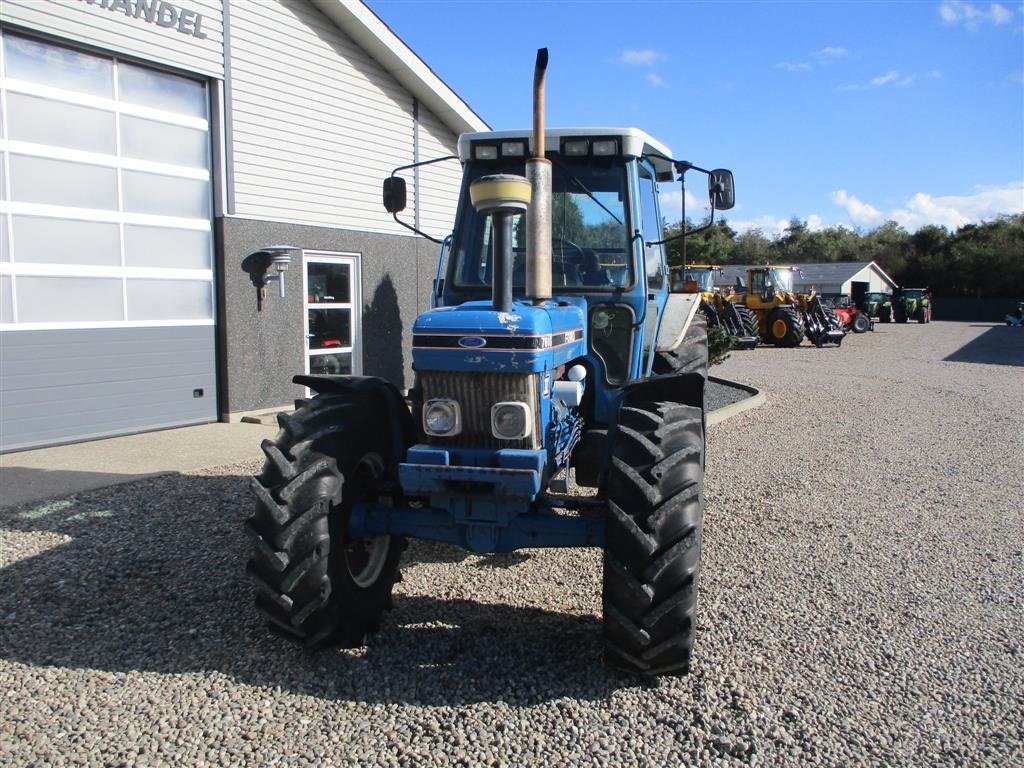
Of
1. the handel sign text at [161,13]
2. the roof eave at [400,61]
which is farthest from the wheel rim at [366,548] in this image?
the roof eave at [400,61]

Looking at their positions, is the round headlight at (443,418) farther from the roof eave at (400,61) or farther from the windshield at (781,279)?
the windshield at (781,279)

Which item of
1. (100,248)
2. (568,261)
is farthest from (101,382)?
(568,261)

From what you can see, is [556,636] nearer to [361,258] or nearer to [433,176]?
[361,258]

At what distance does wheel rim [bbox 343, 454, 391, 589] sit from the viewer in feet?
12.8

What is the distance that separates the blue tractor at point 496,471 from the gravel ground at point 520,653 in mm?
310

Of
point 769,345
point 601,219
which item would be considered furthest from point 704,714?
point 769,345

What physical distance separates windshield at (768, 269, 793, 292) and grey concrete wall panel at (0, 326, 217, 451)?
18.2 metres

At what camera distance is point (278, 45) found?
971cm

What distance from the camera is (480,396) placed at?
11.6 feet

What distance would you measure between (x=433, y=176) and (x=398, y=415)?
869 centimetres

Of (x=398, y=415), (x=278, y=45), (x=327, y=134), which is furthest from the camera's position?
(x=327, y=134)

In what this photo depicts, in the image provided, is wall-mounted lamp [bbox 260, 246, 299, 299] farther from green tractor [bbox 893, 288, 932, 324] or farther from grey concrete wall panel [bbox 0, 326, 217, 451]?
green tractor [bbox 893, 288, 932, 324]

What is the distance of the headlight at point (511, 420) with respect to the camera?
11.4 feet

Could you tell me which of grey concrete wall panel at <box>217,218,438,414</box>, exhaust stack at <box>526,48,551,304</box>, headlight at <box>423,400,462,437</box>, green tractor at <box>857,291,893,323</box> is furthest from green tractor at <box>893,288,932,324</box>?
headlight at <box>423,400,462,437</box>
